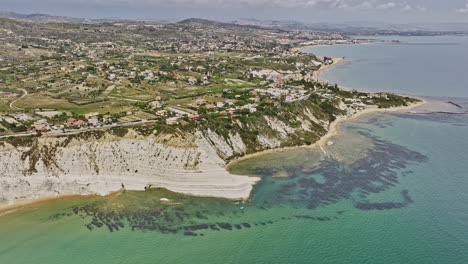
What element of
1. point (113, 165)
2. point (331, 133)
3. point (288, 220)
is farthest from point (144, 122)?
point (331, 133)

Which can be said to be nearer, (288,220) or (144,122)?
(288,220)

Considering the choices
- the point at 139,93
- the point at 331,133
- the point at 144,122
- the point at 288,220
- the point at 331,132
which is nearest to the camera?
the point at 288,220

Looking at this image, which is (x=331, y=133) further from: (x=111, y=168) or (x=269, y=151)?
(x=111, y=168)

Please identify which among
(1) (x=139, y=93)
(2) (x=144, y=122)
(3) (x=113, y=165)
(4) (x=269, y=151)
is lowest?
(4) (x=269, y=151)

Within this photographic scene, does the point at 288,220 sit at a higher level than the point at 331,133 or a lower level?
lower

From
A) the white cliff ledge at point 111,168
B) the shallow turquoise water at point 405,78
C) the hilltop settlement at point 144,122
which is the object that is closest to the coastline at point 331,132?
the hilltop settlement at point 144,122

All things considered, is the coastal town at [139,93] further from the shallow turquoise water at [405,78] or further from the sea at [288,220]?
the shallow turquoise water at [405,78]
